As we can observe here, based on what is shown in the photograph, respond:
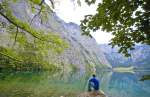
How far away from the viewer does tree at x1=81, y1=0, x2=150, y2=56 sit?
7.38 metres

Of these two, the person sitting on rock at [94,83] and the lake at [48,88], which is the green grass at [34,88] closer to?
the lake at [48,88]

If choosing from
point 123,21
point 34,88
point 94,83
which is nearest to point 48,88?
point 34,88

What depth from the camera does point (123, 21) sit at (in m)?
8.20

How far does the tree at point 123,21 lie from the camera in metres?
7.38

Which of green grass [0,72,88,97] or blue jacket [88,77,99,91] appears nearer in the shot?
blue jacket [88,77,99,91]

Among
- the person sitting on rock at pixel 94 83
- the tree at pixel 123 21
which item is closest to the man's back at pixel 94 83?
the person sitting on rock at pixel 94 83

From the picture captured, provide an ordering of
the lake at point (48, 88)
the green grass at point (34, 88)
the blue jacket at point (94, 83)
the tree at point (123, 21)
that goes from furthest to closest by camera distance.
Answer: the lake at point (48, 88) < the green grass at point (34, 88) < the blue jacket at point (94, 83) < the tree at point (123, 21)

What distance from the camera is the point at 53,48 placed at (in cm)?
1348

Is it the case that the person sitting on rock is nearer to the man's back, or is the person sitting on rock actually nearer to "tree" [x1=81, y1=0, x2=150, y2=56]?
the man's back

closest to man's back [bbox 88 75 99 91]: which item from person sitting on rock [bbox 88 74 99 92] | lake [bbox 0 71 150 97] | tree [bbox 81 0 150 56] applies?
person sitting on rock [bbox 88 74 99 92]

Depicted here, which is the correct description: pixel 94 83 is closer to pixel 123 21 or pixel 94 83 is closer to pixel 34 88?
pixel 34 88

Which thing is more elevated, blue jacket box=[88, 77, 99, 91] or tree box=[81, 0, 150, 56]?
tree box=[81, 0, 150, 56]

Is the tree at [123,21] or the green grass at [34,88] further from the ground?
the tree at [123,21]

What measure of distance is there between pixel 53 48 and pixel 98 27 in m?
5.22
